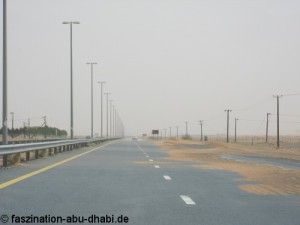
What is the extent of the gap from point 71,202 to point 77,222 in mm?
2404

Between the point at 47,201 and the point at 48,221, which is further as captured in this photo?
the point at 47,201

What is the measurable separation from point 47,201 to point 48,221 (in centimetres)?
242

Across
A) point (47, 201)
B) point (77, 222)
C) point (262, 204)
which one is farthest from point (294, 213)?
point (47, 201)

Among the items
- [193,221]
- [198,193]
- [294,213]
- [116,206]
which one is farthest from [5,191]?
[294,213]

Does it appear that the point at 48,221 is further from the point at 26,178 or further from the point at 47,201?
the point at 26,178

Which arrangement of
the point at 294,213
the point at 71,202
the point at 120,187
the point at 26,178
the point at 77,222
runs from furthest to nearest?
the point at 26,178
the point at 120,187
the point at 71,202
the point at 294,213
the point at 77,222

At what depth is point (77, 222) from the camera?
8922 millimetres

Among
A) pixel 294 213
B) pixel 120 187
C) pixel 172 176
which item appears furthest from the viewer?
pixel 172 176

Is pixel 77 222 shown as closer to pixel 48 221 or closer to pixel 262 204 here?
pixel 48 221

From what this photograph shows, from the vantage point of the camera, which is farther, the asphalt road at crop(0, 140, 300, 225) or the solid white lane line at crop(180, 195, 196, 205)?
the solid white lane line at crop(180, 195, 196, 205)

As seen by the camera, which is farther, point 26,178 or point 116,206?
point 26,178

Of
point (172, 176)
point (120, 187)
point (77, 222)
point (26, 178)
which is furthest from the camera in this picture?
point (172, 176)

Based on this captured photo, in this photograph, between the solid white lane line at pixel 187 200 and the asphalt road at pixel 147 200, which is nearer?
the asphalt road at pixel 147 200

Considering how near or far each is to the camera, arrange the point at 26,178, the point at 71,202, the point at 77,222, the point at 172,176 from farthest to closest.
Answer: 1. the point at 172,176
2. the point at 26,178
3. the point at 71,202
4. the point at 77,222
